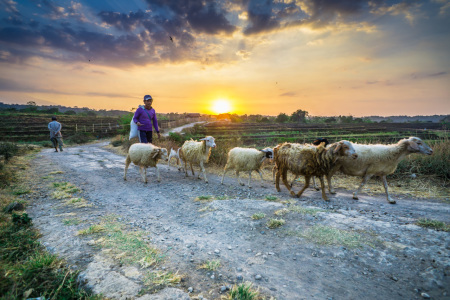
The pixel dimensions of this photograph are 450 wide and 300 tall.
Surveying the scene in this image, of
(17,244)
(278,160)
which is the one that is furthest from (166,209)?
(278,160)

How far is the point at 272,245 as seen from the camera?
11.8 feet

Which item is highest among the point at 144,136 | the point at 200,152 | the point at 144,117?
the point at 144,117

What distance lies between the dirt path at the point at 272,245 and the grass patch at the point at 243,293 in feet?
0.61

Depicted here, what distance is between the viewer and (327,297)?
97.3 inches

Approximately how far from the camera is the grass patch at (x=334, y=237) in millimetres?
3498

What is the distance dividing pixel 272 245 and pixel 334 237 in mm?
1148

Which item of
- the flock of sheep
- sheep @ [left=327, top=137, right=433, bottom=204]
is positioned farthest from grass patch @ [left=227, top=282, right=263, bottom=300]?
sheep @ [left=327, top=137, right=433, bottom=204]

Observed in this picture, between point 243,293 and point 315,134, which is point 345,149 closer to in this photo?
point 243,293

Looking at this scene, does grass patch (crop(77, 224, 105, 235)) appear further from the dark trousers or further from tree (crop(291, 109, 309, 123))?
tree (crop(291, 109, 309, 123))

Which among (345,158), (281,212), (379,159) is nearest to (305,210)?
(281,212)

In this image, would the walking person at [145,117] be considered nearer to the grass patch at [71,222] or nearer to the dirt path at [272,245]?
the dirt path at [272,245]

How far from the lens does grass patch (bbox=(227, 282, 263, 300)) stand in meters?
2.37

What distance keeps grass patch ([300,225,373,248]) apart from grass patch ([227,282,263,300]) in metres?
1.73

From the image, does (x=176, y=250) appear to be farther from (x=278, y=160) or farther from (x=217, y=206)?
(x=278, y=160)
